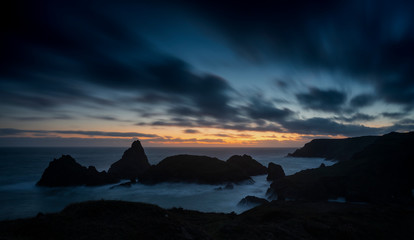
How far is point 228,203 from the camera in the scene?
5275cm

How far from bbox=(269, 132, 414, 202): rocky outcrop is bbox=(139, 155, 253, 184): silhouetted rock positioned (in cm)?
2365

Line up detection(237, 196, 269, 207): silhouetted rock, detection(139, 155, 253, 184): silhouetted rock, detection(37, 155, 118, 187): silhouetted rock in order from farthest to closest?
detection(139, 155, 253, 184): silhouetted rock < detection(37, 155, 118, 187): silhouetted rock < detection(237, 196, 269, 207): silhouetted rock

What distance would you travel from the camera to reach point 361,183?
154ft

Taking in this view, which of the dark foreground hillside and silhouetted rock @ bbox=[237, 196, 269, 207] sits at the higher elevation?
the dark foreground hillside

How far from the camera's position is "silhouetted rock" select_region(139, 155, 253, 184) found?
74.9 m

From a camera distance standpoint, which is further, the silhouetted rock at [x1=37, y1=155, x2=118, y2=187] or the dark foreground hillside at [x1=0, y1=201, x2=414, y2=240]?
the silhouetted rock at [x1=37, y1=155, x2=118, y2=187]

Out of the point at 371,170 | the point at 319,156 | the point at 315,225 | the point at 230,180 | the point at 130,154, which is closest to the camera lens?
the point at 315,225

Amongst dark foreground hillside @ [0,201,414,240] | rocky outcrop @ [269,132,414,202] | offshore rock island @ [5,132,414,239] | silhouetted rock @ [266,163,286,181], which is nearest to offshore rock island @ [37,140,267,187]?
silhouetted rock @ [266,163,286,181]

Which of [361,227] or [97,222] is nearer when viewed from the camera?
[97,222]

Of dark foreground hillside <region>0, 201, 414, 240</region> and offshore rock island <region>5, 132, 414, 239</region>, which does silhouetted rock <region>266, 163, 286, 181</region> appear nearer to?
offshore rock island <region>5, 132, 414, 239</region>

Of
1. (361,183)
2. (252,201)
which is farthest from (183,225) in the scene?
(361,183)

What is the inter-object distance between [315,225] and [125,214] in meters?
17.7

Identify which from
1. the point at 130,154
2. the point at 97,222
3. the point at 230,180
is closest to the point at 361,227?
the point at 97,222

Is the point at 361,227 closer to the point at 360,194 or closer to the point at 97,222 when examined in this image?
the point at 97,222
